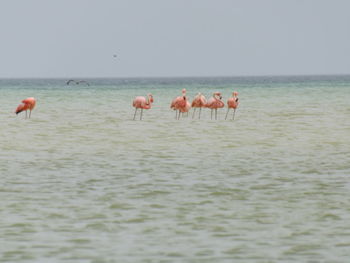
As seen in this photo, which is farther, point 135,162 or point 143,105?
point 143,105

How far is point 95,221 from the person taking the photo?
34.8 feet

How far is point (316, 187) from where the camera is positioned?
1341cm

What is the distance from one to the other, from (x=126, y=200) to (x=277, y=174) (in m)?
3.79

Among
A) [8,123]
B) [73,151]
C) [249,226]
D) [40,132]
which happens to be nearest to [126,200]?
[249,226]

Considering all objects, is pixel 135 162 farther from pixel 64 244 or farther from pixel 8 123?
pixel 8 123

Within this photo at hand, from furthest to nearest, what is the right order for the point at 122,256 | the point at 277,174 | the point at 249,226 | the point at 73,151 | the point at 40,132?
the point at 40,132, the point at 73,151, the point at 277,174, the point at 249,226, the point at 122,256

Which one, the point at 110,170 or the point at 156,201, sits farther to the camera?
the point at 110,170

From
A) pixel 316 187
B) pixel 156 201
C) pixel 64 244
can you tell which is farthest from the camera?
pixel 316 187

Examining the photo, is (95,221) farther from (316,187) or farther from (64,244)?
(316,187)

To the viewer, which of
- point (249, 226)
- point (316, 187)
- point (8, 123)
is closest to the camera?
point (249, 226)

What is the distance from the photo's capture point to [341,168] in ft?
52.1

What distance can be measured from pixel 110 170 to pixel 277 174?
3061 millimetres

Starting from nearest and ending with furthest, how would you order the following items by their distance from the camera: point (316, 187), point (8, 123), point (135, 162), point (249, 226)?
point (249, 226)
point (316, 187)
point (135, 162)
point (8, 123)

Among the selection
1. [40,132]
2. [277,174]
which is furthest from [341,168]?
[40,132]
